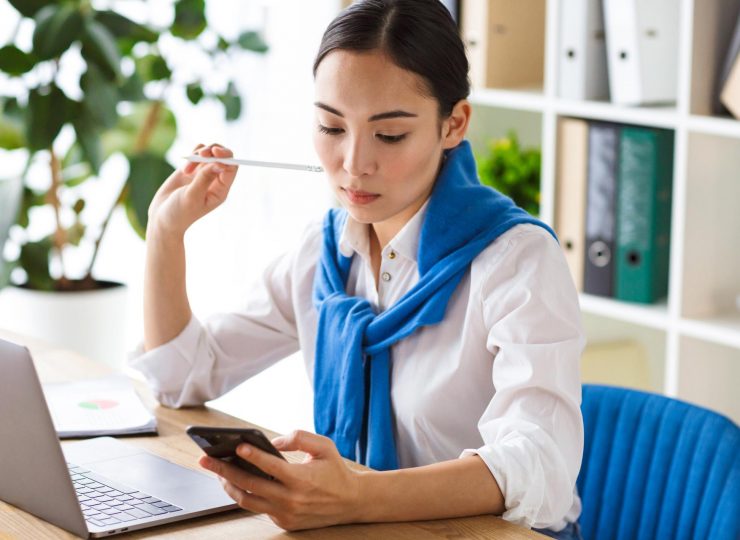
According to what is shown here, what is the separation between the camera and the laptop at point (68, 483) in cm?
127

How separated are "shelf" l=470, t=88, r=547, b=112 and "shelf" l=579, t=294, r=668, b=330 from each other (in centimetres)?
46

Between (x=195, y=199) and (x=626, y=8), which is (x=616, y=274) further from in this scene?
(x=195, y=199)

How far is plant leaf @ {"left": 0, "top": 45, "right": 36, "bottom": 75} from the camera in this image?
2.86 meters

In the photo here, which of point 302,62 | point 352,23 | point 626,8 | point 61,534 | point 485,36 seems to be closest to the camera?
point 61,534

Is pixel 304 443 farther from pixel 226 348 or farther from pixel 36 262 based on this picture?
pixel 36 262

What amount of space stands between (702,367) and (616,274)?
0.90 feet

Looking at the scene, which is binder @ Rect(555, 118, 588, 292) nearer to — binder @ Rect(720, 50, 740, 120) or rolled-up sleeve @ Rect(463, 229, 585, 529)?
binder @ Rect(720, 50, 740, 120)

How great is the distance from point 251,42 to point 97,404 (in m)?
1.68

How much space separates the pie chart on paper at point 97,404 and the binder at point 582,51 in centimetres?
140

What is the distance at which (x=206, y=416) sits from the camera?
5.69ft

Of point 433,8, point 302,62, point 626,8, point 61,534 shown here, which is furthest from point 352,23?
point 302,62

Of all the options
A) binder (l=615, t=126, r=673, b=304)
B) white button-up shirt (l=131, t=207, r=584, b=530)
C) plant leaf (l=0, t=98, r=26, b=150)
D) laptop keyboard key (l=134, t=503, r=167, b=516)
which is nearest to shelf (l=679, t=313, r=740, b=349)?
binder (l=615, t=126, r=673, b=304)

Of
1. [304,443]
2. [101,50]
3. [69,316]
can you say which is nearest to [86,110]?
[101,50]

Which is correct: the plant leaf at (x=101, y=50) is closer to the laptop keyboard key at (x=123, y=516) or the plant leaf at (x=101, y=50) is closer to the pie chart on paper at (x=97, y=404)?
the pie chart on paper at (x=97, y=404)
